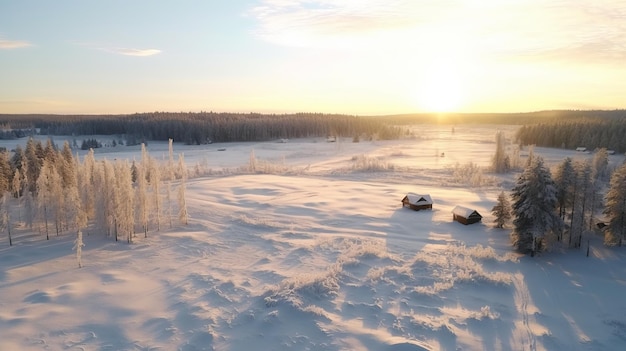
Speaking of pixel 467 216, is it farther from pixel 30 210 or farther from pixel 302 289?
pixel 30 210

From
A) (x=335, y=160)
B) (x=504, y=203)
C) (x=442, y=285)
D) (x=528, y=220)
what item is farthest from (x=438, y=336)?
(x=335, y=160)

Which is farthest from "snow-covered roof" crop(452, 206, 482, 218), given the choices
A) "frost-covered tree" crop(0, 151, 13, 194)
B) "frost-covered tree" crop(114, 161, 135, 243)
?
"frost-covered tree" crop(0, 151, 13, 194)

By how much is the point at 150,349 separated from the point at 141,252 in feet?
44.7

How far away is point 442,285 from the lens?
23812 mm

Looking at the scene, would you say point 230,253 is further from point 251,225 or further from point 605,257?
point 605,257

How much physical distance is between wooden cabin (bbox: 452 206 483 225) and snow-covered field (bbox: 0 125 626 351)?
105 centimetres

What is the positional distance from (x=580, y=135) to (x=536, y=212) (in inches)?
3707

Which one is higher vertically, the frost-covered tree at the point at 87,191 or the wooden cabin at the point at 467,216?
the frost-covered tree at the point at 87,191

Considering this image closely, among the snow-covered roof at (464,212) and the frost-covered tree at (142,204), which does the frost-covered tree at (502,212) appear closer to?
the snow-covered roof at (464,212)

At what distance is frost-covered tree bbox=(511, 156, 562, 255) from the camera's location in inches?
1134

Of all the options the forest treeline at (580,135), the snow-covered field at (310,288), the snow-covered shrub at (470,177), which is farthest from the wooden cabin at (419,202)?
the forest treeline at (580,135)

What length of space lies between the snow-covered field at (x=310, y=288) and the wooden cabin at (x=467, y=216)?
1.05m

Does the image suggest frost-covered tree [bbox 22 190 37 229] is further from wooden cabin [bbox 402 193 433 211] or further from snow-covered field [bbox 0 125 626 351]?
wooden cabin [bbox 402 193 433 211]

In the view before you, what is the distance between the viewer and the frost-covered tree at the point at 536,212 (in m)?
28.8
